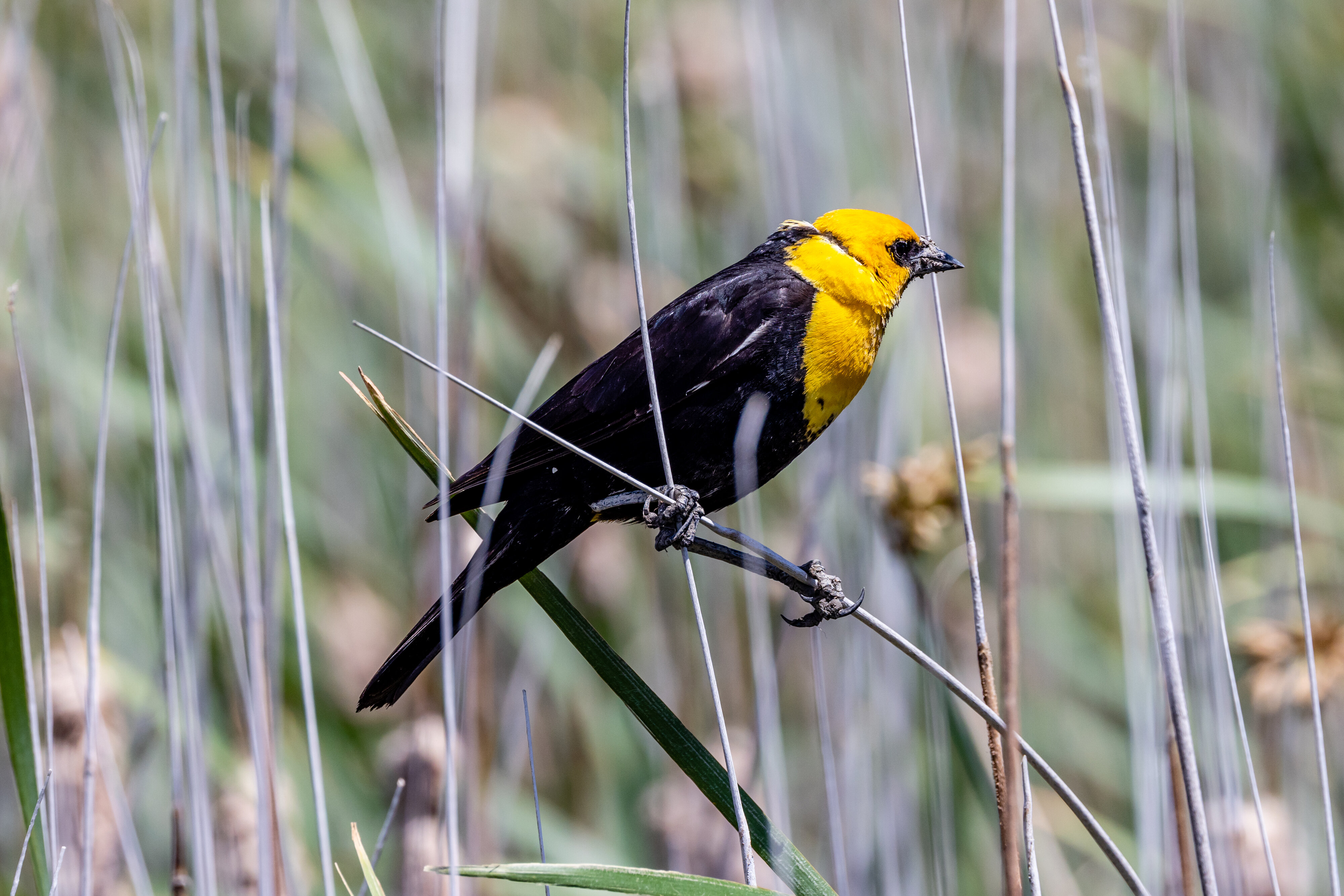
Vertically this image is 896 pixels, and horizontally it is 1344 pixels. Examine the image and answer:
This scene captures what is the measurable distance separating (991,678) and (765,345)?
709 mm

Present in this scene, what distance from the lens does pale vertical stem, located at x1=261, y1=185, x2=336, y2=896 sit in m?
1.29

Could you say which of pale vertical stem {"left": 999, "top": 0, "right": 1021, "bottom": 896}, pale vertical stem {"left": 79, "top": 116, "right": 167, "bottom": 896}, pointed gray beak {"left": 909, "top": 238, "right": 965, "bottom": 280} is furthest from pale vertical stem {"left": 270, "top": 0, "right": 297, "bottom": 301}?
pointed gray beak {"left": 909, "top": 238, "right": 965, "bottom": 280}

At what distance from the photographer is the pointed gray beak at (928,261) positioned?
1.94 m

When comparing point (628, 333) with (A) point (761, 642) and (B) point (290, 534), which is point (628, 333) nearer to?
(A) point (761, 642)

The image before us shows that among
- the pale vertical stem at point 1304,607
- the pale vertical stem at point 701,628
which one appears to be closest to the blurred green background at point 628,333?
the pale vertical stem at point 1304,607

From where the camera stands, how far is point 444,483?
1.28 meters

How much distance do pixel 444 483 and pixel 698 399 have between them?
58 cm

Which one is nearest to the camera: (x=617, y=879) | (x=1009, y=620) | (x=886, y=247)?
(x=1009, y=620)

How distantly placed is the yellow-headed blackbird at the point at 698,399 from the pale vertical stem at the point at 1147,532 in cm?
63

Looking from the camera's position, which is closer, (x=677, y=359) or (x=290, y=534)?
(x=290, y=534)

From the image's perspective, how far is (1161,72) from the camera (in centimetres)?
278

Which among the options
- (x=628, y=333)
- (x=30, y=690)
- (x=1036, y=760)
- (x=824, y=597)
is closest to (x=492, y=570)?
(x=824, y=597)

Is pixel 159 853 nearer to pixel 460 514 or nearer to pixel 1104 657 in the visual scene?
pixel 460 514

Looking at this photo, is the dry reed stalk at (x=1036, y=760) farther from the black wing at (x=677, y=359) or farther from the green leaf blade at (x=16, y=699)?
the green leaf blade at (x=16, y=699)
